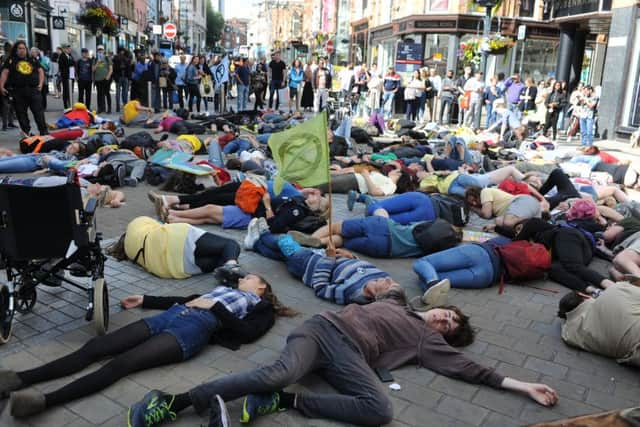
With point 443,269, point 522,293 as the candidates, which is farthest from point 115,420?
point 522,293

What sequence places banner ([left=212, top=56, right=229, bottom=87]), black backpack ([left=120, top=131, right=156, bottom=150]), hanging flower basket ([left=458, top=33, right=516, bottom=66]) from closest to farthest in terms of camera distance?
black backpack ([left=120, top=131, right=156, bottom=150]), hanging flower basket ([left=458, top=33, right=516, bottom=66]), banner ([left=212, top=56, right=229, bottom=87])

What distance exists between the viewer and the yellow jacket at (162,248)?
526 cm

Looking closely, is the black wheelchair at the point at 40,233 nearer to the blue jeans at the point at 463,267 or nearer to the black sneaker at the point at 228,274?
the black sneaker at the point at 228,274

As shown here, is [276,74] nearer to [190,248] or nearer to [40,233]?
[190,248]

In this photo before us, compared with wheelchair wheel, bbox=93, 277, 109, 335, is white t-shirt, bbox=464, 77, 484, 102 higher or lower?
higher

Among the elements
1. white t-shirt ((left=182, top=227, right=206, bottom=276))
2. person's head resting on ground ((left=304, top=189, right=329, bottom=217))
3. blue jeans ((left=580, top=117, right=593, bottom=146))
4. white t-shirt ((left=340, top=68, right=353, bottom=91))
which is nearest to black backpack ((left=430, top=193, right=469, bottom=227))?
person's head resting on ground ((left=304, top=189, right=329, bottom=217))

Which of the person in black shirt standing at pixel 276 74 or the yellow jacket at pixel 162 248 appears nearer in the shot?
the yellow jacket at pixel 162 248

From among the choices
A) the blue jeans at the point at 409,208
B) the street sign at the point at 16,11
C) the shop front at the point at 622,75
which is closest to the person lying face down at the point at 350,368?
the blue jeans at the point at 409,208

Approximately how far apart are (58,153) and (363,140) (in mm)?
7279

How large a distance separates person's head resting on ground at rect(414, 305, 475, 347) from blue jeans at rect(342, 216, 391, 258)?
6.49 ft

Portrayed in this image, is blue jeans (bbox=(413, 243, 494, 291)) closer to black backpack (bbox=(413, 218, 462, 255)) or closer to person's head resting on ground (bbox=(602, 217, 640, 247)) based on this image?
black backpack (bbox=(413, 218, 462, 255))

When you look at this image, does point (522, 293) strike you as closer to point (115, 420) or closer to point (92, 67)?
point (115, 420)

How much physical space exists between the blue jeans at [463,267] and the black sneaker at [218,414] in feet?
9.14

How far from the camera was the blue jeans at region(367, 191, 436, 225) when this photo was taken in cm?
689
